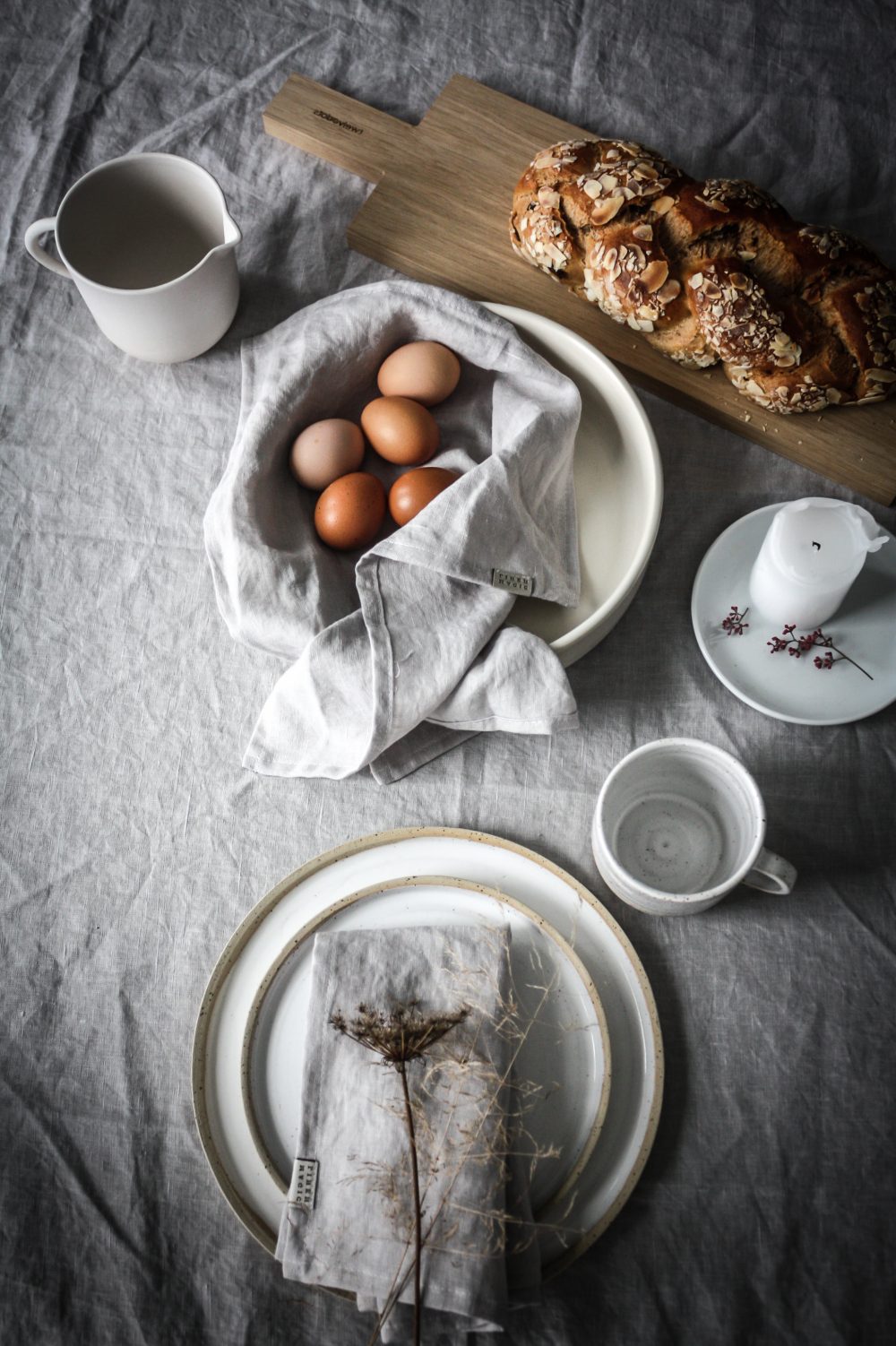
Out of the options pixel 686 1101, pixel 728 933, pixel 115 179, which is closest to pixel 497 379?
pixel 115 179

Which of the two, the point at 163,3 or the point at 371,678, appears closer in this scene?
the point at 371,678

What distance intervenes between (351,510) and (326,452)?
0.06 metres

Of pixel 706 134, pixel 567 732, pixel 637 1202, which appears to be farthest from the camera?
pixel 706 134

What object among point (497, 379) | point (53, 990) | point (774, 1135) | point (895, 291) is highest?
point (895, 291)

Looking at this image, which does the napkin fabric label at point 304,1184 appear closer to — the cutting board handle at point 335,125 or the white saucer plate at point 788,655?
the white saucer plate at point 788,655

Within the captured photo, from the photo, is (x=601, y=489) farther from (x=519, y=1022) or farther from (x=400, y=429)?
(x=519, y=1022)

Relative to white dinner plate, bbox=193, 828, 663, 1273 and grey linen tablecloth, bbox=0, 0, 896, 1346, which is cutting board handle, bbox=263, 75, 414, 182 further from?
white dinner plate, bbox=193, 828, 663, 1273

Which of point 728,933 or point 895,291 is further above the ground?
point 895,291

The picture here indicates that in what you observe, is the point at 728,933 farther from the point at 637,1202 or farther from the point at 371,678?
the point at 371,678

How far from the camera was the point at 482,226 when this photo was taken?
39.0 inches

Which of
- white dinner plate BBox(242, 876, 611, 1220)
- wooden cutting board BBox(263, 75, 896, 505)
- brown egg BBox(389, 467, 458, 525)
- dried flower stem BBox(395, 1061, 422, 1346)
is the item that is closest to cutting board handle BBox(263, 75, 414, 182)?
wooden cutting board BBox(263, 75, 896, 505)

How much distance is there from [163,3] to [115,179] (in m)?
0.35

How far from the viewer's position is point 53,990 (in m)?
0.86

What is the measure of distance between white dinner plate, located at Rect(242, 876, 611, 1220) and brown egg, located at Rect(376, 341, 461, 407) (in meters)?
0.43
